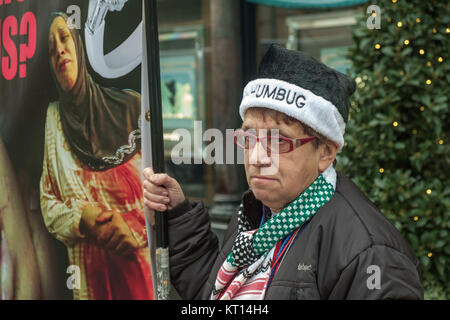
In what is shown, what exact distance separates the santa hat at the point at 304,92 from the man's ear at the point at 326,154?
24 mm

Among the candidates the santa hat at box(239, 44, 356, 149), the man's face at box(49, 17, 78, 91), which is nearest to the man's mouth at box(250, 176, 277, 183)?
the santa hat at box(239, 44, 356, 149)

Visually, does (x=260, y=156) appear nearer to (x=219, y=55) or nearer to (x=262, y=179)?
(x=262, y=179)

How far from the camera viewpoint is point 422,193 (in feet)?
11.1

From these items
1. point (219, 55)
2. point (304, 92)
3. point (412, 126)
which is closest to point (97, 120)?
point (304, 92)

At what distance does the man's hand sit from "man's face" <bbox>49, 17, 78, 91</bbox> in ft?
1.81

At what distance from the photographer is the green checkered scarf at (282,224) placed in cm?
171

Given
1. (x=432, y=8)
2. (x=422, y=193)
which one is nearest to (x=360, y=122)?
(x=422, y=193)

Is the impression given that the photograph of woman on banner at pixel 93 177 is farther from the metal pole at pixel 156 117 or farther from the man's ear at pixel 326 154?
the man's ear at pixel 326 154

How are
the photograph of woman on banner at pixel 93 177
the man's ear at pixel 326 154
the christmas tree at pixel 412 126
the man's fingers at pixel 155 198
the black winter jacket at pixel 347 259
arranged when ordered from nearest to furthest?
1. the black winter jacket at pixel 347 259
2. the man's ear at pixel 326 154
3. the man's fingers at pixel 155 198
4. the photograph of woman on banner at pixel 93 177
5. the christmas tree at pixel 412 126

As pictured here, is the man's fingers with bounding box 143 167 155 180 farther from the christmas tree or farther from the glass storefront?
the glass storefront

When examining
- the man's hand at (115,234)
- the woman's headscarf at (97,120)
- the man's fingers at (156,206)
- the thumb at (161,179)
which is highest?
the woman's headscarf at (97,120)

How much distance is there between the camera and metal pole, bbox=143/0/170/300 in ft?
5.71

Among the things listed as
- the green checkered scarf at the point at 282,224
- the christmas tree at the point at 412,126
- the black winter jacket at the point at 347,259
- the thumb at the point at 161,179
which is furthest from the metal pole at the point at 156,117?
the christmas tree at the point at 412,126
